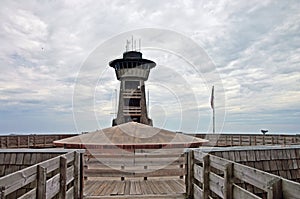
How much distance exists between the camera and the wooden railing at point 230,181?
2.26 metres

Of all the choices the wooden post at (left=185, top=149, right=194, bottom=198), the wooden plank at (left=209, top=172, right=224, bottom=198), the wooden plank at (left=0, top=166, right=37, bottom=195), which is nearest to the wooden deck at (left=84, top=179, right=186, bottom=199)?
the wooden post at (left=185, top=149, right=194, bottom=198)

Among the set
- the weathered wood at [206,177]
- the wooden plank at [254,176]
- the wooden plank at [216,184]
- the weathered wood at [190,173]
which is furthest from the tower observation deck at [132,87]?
the wooden plank at [254,176]

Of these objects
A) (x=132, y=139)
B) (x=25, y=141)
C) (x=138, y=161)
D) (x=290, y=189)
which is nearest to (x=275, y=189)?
(x=290, y=189)

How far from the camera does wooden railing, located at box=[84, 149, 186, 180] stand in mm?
7250

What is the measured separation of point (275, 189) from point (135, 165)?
18.0ft

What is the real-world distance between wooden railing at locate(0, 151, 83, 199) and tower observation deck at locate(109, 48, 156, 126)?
13.2 metres

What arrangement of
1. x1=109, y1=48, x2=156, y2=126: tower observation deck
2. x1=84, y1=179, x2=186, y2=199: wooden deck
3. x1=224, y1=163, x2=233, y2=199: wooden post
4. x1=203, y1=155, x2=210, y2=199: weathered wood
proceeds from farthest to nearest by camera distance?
1. x1=109, y1=48, x2=156, y2=126: tower observation deck
2. x1=84, y1=179, x2=186, y2=199: wooden deck
3. x1=203, y1=155, x2=210, y2=199: weathered wood
4. x1=224, y1=163, x2=233, y2=199: wooden post

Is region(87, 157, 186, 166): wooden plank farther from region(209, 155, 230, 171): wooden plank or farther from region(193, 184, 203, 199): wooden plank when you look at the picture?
region(209, 155, 230, 171): wooden plank

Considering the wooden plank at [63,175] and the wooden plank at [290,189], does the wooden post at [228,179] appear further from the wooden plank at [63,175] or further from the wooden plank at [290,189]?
the wooden plank at [63,175]

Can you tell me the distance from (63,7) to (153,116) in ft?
35.7

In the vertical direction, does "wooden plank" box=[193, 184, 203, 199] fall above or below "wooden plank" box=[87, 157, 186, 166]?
below

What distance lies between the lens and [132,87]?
63.0 feet

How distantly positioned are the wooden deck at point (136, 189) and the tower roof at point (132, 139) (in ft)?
4.99

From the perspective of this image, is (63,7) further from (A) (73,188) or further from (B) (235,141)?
(B) (235,141)
